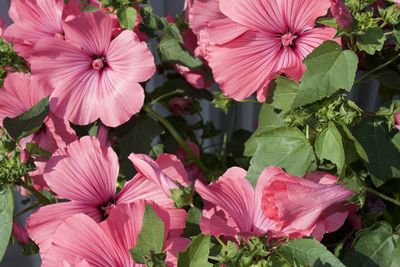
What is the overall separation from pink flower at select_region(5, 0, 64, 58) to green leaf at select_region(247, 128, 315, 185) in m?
0.35

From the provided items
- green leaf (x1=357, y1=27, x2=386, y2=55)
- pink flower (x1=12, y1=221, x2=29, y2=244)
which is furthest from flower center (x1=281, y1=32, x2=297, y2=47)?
pink flower (x1=12, y1=221, x2=29, y2=244)

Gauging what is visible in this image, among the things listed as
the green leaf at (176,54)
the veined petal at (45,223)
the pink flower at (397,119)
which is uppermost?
the pink flower at (397,119)

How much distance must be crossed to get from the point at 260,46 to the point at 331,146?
177 mm

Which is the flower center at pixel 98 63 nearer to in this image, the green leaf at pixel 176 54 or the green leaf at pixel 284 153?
the green leaf at pixel 176 54

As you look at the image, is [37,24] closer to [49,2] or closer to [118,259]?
[49,2]

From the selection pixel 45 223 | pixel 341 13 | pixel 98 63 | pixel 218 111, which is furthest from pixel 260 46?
pixel 218 111

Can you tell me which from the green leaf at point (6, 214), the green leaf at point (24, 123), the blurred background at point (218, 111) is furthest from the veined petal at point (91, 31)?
the blurred background at point (218, 111)

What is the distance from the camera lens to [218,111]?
169 cm

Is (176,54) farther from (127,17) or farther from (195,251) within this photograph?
(195,251)

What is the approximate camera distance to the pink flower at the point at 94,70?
32.8 inches

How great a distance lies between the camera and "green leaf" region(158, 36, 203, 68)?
97 cm

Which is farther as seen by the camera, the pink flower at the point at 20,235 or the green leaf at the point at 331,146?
the pink flower at the point at 20,235

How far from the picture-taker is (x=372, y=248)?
2.42ft

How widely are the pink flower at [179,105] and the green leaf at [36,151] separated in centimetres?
30
